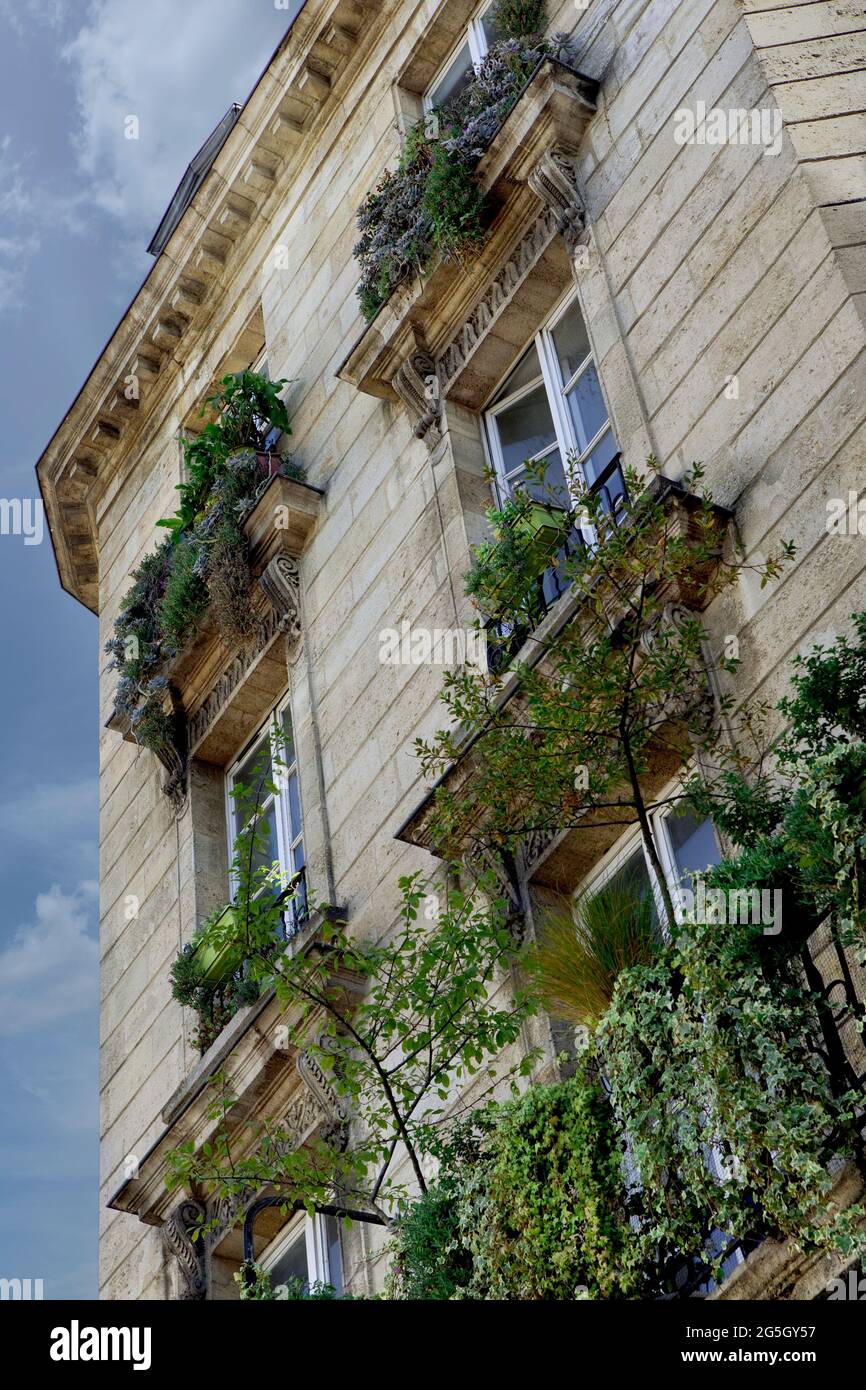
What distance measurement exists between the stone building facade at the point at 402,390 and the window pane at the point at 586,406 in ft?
0.09

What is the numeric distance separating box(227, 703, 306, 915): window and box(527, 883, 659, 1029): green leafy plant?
446 cm

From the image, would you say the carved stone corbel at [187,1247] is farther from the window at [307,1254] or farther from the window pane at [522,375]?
the window pane at [522,375]

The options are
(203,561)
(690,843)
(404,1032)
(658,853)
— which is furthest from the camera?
(203,561)

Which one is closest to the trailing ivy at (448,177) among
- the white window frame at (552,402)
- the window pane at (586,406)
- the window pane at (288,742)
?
the white window frame at (552,402)

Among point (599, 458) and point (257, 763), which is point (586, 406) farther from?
point (257, 763)

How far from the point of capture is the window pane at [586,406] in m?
12.5

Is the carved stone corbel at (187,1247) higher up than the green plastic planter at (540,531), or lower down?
lower down

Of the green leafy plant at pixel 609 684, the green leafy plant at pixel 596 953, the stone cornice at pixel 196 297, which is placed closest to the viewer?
the green leafy plant at pixel 596 953

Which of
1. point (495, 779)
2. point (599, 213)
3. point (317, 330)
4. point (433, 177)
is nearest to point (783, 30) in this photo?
point (599, 213)

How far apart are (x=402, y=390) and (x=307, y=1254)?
5567mm

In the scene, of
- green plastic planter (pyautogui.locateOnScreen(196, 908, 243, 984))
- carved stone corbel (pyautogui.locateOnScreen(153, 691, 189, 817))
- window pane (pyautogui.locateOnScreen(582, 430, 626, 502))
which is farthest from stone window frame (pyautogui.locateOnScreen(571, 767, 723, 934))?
carved stone corbel (pyautogui.locateOnScreen(153, 691, 189, 817))

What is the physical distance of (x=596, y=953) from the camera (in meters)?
9.04

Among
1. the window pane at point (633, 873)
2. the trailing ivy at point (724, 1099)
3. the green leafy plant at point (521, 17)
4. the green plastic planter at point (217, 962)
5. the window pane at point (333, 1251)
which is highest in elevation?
the green leafy plant at point (521, 17)

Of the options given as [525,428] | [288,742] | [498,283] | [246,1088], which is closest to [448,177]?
[498,283]
